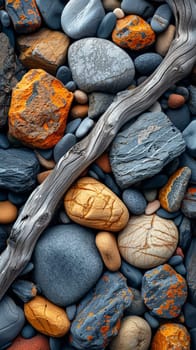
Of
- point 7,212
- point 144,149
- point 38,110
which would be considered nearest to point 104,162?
point 144,149

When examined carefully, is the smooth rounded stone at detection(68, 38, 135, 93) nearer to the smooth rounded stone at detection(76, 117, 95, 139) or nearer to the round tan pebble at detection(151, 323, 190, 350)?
the smooth rounded stone at detection(76, 117, 95, 139)

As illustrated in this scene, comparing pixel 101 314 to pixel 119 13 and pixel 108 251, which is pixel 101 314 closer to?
pixel 108 251

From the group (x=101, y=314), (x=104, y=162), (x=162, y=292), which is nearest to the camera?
(x=101, y=314)

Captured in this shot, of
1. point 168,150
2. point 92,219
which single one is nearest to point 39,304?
point 92,219

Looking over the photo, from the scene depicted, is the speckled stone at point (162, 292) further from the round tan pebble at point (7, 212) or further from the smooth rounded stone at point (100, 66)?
the smooth rounded stone at point (100, 66)

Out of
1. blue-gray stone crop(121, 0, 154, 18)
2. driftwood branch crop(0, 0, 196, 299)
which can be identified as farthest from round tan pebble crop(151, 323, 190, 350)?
blue-gray stone crop(121, 0, 154, 18)

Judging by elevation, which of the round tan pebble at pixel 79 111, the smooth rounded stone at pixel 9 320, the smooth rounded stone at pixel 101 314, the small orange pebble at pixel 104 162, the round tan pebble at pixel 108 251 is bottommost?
the smooth rounded stone at pixel 101 314

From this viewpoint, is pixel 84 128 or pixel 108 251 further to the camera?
pixel 84 128

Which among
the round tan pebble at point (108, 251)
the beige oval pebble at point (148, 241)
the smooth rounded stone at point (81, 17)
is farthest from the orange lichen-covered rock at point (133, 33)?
the round tan pebble at point (108, 251)
